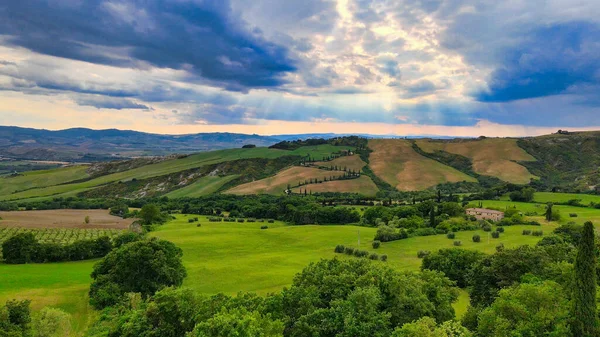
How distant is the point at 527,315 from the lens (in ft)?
111

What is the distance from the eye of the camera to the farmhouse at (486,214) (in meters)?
125

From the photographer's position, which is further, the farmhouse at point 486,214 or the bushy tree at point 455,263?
the farmhouse at point 486,214

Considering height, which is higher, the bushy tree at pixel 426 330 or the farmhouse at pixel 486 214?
the bushy tree at pixel 426 330

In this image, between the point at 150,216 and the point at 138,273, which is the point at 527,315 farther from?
the point at 150,216

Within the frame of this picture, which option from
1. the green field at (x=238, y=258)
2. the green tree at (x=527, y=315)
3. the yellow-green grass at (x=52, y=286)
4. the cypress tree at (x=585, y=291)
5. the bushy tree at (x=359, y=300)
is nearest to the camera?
the green tree at (x=527, y=315)

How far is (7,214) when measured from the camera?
142 meters

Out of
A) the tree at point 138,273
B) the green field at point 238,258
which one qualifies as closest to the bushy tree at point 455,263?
the green field at point 238,258

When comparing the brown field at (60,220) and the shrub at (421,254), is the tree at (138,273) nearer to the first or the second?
the shrub at (421,254)

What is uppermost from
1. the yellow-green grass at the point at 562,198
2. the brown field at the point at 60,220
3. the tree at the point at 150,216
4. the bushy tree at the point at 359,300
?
the bushy tree at the point at 359,300

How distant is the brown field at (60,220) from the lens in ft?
403

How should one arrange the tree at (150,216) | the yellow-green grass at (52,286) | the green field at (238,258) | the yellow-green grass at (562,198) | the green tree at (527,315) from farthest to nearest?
the yellow-green grass at (562,198) → the tree at (150,216) → the green field at (238,258) → the yellow-green grass at (52,286) → the green tree at (527,315)

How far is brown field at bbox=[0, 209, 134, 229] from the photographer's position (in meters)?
123

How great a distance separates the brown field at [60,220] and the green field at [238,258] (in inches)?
859

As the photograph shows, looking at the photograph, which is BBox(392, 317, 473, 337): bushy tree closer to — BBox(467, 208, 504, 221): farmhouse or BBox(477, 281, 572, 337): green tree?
BBox(477, 281, 572, 337): green tree
